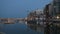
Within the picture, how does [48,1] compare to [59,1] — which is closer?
[59,1]

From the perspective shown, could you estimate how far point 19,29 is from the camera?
1910 mm

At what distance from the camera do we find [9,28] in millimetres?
1902

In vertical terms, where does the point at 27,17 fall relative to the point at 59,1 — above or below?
below

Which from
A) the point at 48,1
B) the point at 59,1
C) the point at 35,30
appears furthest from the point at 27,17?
the point at 59,1

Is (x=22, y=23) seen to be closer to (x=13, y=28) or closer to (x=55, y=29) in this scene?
(x=13, y=28)

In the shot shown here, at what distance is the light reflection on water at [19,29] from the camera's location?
1.87 meters

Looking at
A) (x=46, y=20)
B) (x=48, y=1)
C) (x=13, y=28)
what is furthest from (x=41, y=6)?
(x=13, y=28)

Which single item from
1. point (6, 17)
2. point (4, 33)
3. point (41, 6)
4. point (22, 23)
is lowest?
point (4, 33)

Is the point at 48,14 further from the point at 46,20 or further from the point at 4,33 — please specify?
the point at 4,33

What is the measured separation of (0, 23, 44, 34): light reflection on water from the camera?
1875 millimetres

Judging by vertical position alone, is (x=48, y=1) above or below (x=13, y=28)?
above

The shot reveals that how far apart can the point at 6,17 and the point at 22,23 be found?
0.33 metres

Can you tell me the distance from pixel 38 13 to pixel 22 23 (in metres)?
0.35

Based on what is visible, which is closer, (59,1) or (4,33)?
(59,1)
